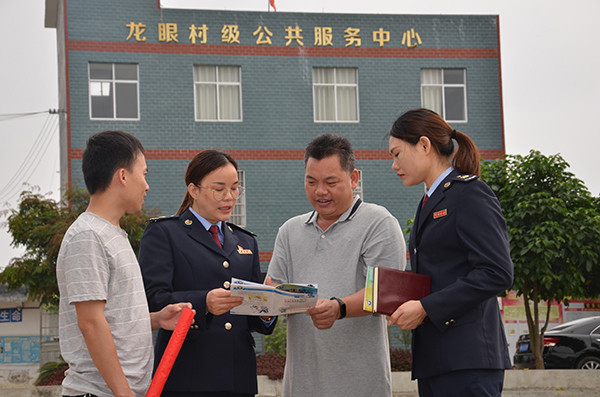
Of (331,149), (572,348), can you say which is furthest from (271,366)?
(331,149)

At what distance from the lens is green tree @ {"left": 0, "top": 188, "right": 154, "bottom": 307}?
1488 cm

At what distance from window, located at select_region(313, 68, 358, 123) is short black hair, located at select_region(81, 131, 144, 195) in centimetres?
1762

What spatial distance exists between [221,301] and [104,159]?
825 millimetres

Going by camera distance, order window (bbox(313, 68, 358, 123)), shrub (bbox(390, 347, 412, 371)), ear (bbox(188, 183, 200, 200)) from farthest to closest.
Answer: window (bbox(313, 68, 358, 123)), shrub (bbox(390, 347, 412, 371)), ear (bbox(188, 183, 200, 200))

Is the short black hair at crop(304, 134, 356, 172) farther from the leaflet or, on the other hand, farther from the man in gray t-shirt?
the man in gray t-shirt

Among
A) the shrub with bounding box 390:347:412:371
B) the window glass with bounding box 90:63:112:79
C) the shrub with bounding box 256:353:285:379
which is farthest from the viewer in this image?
the window glass with bounding box 90:63:112:79

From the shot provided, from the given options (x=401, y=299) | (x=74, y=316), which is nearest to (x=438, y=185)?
(x=401, y=299)

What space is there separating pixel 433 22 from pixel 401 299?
18913 mm

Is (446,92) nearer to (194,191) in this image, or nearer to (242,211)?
(242,211)

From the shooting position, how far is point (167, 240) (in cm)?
374

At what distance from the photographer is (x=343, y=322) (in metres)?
3.84

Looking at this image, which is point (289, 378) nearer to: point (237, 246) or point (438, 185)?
point (237, 246)

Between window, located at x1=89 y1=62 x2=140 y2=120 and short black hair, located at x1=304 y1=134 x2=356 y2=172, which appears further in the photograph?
window, located at x1=89 y1=62 x2=140 y2=120

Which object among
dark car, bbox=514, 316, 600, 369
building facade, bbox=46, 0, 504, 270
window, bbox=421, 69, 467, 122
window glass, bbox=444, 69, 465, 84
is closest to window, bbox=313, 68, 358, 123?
building facade, bbox=46, 0, 504, 270
